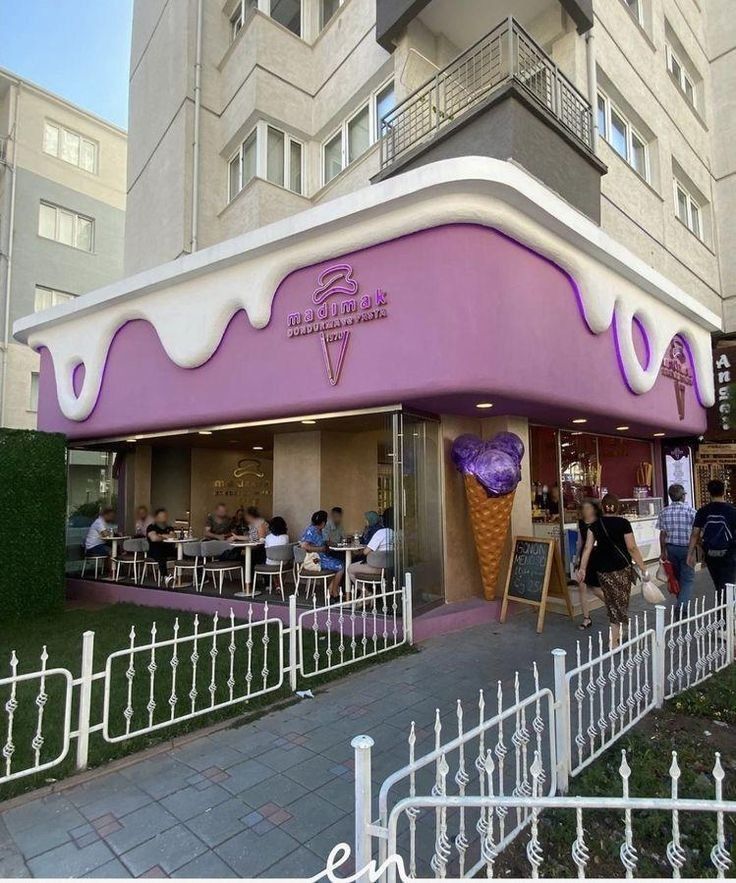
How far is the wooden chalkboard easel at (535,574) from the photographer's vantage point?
782cm

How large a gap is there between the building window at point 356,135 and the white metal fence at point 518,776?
10.4 m

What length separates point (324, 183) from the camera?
504 inches

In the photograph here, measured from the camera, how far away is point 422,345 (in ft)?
22.3

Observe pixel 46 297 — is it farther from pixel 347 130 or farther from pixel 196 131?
pixel 347 130

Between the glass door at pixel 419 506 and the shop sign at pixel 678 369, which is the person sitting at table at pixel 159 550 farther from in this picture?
the shop sign at pixel 678 369

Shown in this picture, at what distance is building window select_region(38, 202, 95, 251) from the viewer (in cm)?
2195

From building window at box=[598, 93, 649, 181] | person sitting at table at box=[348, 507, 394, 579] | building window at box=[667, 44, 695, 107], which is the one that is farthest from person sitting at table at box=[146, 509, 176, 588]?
building window at box=[667, 44, 695, 107]

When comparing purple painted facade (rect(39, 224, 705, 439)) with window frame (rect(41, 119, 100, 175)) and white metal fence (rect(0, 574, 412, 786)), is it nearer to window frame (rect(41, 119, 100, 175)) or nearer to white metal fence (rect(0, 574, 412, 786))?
white metal fence (rect(0, 574, 412, 786))

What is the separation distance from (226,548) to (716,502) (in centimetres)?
799

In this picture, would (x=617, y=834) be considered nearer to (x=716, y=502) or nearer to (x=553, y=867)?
(x=553, y=867)

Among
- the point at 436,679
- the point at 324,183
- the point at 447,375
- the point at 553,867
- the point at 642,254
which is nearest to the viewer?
the point at 553,867

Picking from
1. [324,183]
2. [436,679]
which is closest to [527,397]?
[436,679]

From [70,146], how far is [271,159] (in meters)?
16.3

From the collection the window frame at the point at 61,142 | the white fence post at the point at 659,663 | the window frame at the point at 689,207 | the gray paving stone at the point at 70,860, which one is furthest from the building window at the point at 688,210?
the window frame at the point at 61,142
